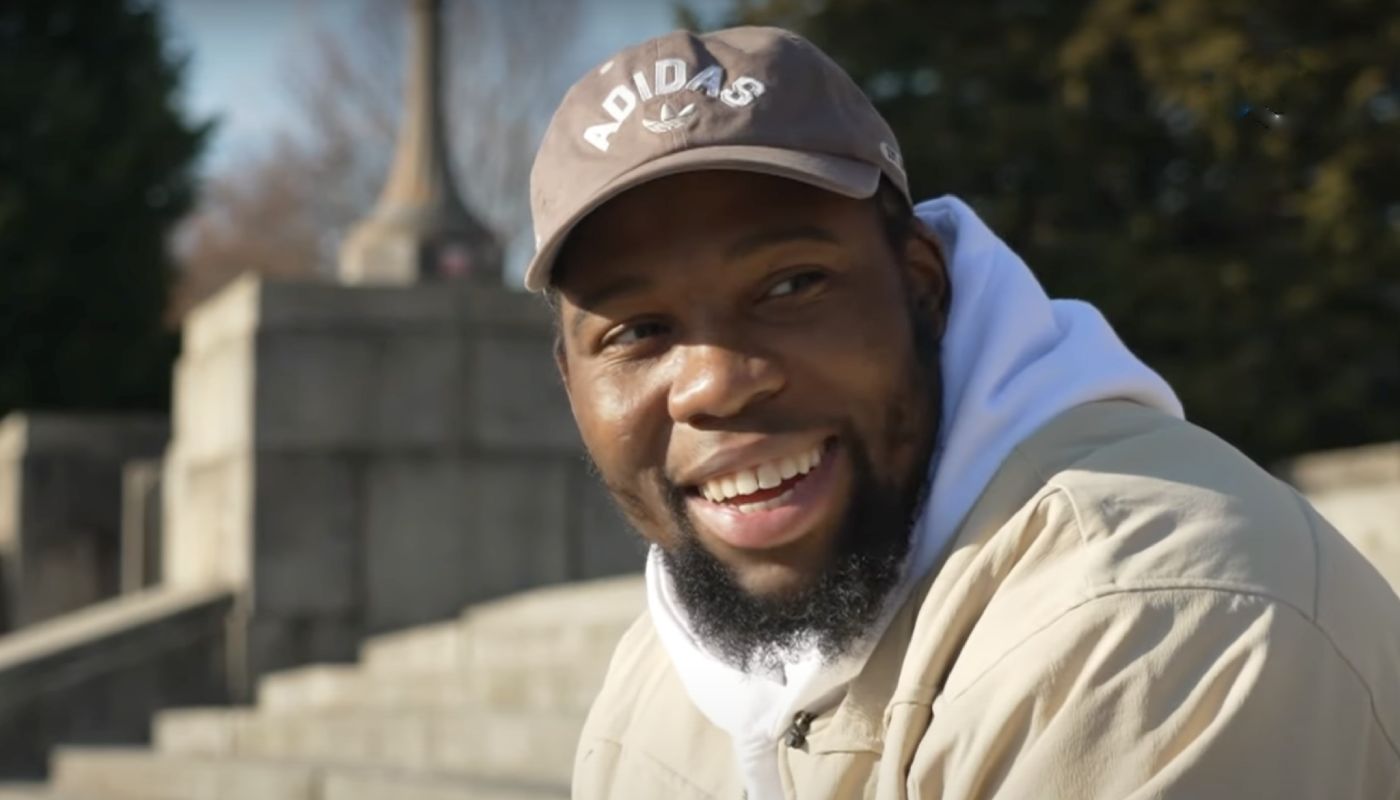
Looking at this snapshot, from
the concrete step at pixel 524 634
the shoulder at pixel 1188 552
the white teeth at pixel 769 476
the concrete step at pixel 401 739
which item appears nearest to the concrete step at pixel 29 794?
the concrete step at pixel 401 739

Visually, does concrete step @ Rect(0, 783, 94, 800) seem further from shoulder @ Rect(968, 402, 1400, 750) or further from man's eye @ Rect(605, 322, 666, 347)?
shoulder @ Rect(968, 402, 1400, 750)

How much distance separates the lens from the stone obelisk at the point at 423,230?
10172 mm

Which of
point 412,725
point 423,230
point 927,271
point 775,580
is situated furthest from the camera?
point 423,230

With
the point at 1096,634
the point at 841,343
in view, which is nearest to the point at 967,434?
the point at 841,343

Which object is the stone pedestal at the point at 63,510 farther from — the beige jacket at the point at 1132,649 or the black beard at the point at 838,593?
the beige jacket at the point at 1132,649

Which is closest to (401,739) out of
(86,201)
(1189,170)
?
(1189,170)

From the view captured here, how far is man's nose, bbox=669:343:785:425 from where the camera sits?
221 cm

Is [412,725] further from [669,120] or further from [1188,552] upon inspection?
[1188,552]

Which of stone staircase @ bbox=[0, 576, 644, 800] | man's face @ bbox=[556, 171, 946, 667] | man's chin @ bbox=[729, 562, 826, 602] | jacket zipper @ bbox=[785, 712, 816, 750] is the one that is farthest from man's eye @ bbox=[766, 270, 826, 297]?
stone staircase @ bbox=[0, 576, 644, 800]

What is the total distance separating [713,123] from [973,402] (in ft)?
1.27

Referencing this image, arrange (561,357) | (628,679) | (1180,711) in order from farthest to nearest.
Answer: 1. (628,679)
2. (561,357)
3. (1180,711)

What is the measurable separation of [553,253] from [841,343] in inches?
13.2

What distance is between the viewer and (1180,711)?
1.81 m

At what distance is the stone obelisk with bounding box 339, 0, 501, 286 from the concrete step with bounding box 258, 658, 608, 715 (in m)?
1.95
